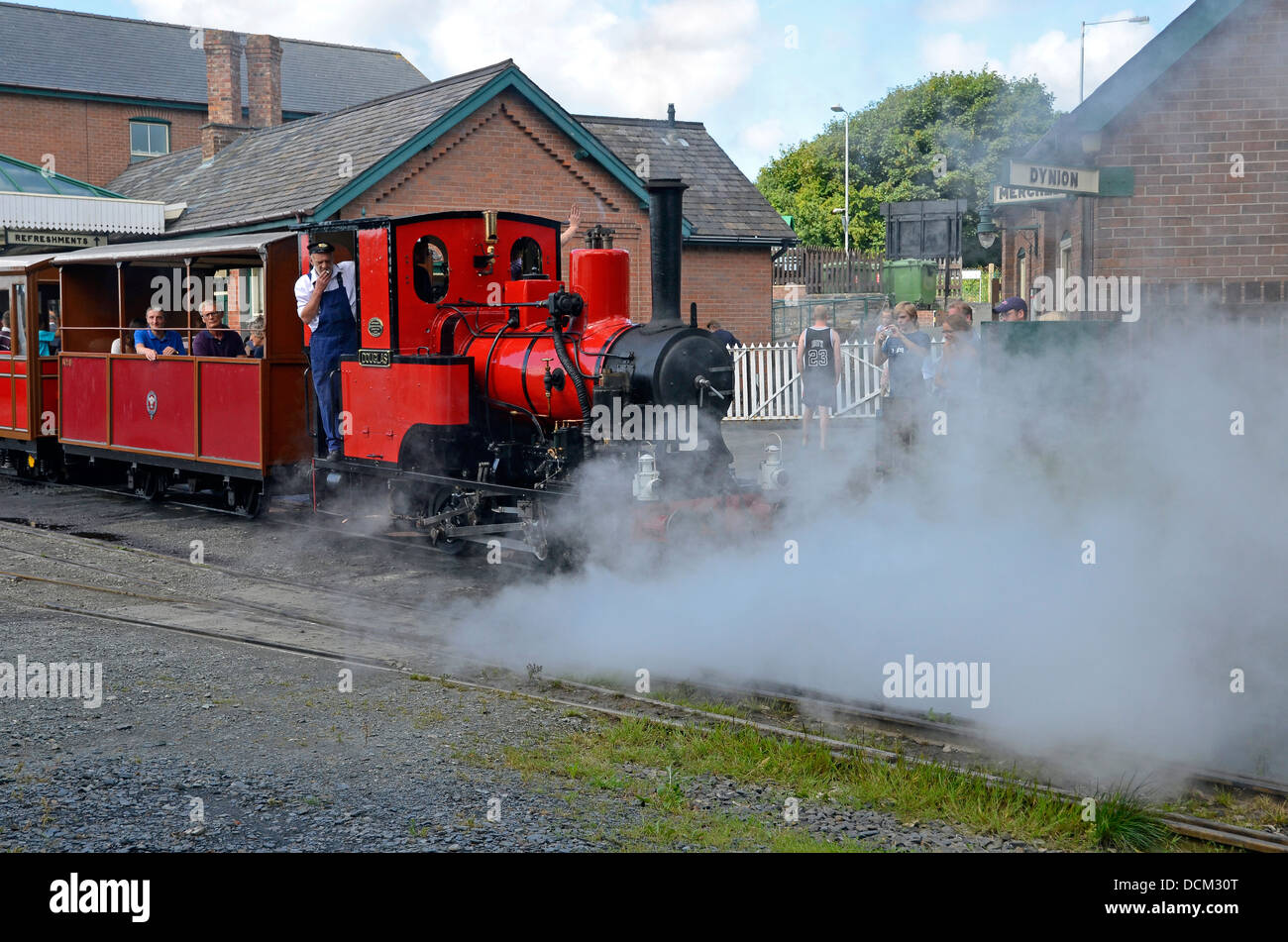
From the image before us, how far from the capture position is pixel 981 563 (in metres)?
6.10

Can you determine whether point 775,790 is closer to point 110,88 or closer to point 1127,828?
point 1127,828

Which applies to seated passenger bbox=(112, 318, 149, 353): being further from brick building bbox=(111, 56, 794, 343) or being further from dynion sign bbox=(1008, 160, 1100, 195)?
dynion sign bbox=(1008, 160, 1100, 195)

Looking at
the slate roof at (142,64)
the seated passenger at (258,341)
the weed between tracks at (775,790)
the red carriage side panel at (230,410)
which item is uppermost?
the slate roof at (142,64)

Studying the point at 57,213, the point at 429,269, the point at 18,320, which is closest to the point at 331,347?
the point at 429,269

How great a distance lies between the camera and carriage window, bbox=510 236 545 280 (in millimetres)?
8734

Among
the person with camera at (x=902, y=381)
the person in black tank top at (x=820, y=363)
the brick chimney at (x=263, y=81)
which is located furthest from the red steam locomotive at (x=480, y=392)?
the brick chimney at (x=263, y=81)

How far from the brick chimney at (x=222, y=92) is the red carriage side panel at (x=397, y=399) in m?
18.4

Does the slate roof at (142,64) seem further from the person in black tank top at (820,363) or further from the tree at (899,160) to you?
the person in black tank top at (820,363)

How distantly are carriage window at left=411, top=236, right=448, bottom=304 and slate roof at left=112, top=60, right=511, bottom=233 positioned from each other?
995 centimetres

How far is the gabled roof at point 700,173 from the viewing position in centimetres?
2459

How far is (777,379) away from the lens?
65.9 feet

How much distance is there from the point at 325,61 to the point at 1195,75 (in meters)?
36.7

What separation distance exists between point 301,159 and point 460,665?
16.6 meters
